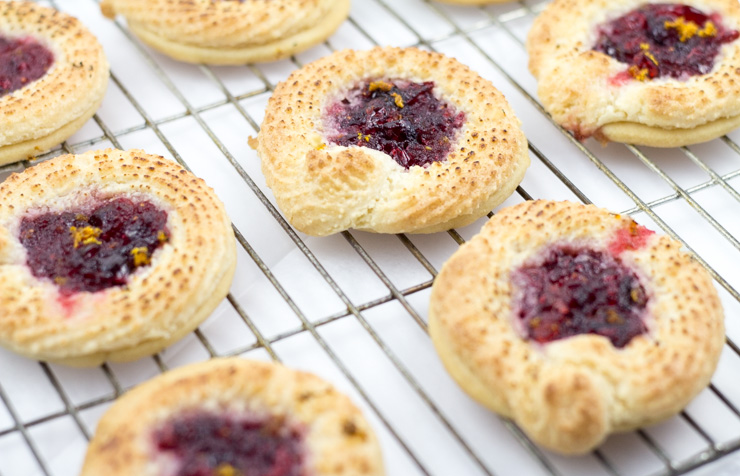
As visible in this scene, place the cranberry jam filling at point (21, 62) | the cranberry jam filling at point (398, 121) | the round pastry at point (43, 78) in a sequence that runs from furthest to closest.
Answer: the cranberry jam filling at point (21, 62), the round pastry at point (43, 78), the cranberry jam filling at point (398, 121)

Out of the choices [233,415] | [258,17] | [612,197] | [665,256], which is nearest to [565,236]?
[665,256]

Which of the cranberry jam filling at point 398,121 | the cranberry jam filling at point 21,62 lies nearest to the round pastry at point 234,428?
the cranberry jam filling at point 398,121

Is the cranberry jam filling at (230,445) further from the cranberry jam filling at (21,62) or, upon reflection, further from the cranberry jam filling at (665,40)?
the cranberry jam filling at (665,40)

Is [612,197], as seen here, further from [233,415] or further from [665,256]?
[233,415]

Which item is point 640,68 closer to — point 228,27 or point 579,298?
point 579,298

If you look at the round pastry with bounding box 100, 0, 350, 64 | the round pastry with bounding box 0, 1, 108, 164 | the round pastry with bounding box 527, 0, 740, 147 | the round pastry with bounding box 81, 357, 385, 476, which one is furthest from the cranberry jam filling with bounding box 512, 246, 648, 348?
the round pastry with bounding box 0, 1, 108, 164
